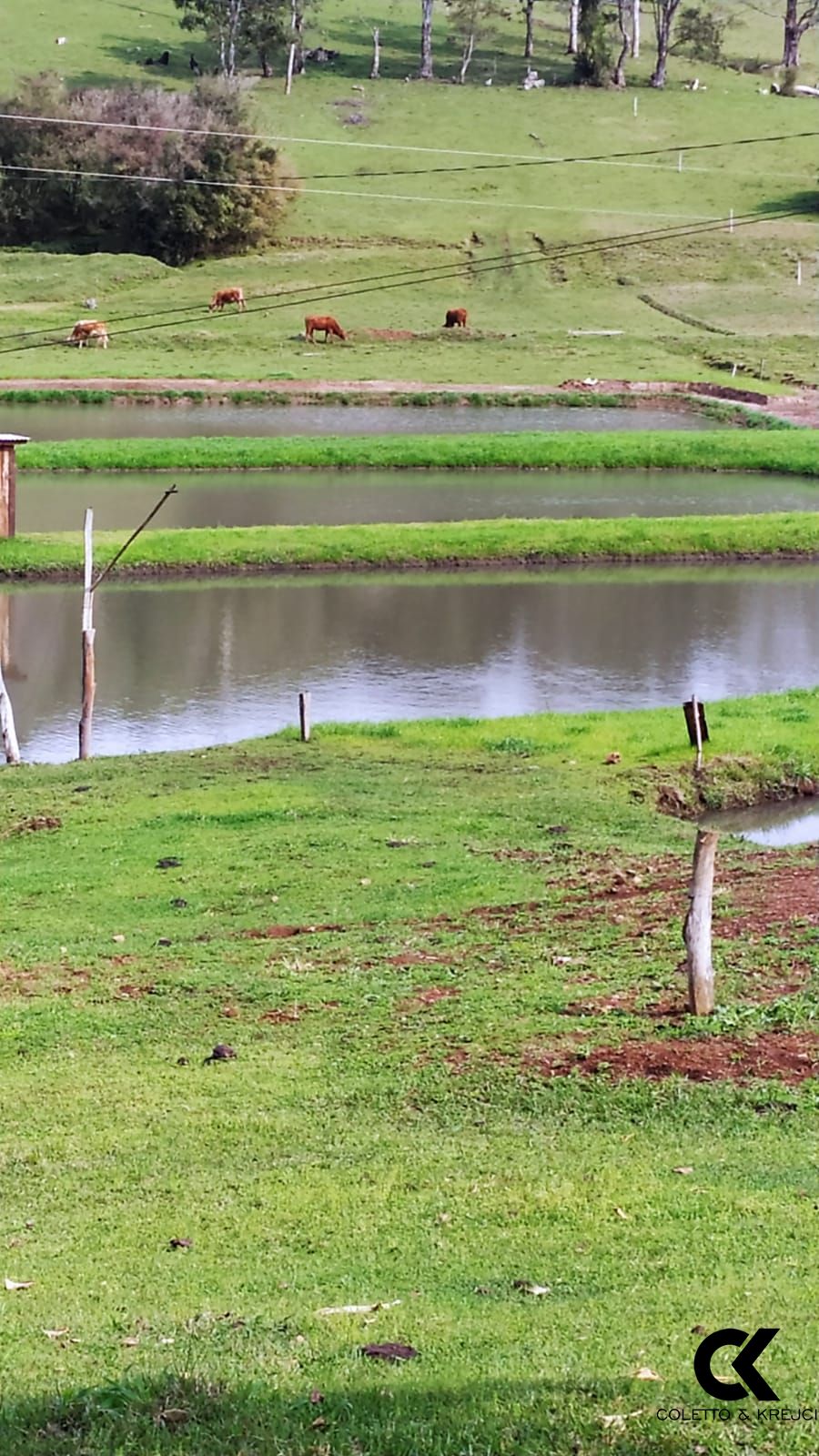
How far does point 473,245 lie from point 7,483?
56.2 meters

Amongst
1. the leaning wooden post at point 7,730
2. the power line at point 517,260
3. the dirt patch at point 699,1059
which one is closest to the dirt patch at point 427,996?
the dirt patch at point 699,1059

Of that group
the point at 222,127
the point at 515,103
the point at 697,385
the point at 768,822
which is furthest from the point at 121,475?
the point at 515,103

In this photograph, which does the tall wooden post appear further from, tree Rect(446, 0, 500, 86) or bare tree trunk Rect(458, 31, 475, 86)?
tree Rect(446, 0, 500, 86)

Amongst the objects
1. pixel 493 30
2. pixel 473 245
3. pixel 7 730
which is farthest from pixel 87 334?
pixel 493 30

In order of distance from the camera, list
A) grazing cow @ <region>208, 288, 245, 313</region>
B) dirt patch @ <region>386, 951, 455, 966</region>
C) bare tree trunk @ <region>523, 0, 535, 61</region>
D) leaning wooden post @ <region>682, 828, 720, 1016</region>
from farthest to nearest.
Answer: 1. bare tree trunk @ <region>523, 0, 535, 61</region>
2. grazing cow @ <region>208, 288, 245, 313</region>
3. dirt patch @ <region>386, 951, 455, 966</region>
4. leaning wooden post @ <region>682, 828, 720, 1016</region>

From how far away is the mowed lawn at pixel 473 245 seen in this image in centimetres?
7356

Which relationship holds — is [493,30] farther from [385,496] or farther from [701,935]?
[701,935]

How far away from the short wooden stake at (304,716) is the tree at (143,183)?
69777 millimetres

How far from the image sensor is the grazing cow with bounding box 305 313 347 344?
75.5m

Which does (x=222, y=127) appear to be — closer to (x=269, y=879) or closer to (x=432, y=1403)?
(x=269, y=879)

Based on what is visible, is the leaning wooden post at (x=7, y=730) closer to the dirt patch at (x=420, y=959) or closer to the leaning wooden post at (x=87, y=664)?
the leaning wooden post at (x=87, y=664)

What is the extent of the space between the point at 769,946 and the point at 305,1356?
276 inches

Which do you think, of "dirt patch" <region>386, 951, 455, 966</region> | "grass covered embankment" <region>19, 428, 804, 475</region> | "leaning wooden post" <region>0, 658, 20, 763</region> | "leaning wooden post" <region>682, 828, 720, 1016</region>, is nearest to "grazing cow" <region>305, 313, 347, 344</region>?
"grass covered embankment" <region>19, 428, 804, 475</region>

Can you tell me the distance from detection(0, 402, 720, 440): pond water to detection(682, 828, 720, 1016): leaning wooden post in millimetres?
44380
